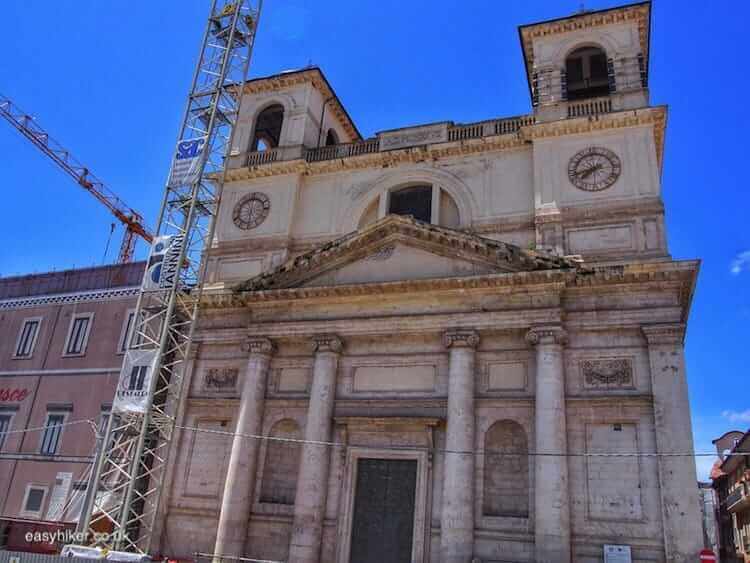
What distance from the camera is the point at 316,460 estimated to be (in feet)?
65.7

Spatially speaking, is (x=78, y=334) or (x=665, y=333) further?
(x=78, y=334)

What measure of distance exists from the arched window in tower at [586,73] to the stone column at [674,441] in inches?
398

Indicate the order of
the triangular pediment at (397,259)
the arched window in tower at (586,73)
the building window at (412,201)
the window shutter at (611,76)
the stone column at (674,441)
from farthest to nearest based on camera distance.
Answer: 1. the building window at (412,201)
2. the arched window in tower at (586,73)
3. the window shutter at (611,76)
4. the triangular pediment at (397,259)
5. the stone column at (674,441)

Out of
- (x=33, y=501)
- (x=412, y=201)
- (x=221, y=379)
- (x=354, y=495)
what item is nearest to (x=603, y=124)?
(x=412, y=201)

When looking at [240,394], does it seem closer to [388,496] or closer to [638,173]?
[388,496]

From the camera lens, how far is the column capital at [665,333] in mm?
17969

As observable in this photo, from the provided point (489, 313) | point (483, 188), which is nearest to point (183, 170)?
point (483, 188)

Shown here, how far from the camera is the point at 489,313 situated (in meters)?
19.8

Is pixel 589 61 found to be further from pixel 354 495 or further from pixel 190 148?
pixel 354 495

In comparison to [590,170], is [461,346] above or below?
below

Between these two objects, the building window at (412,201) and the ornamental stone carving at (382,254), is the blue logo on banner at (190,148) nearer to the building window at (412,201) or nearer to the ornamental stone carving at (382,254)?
the building window at (412,201)

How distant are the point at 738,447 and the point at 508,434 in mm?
26106

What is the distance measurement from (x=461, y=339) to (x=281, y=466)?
7.19m

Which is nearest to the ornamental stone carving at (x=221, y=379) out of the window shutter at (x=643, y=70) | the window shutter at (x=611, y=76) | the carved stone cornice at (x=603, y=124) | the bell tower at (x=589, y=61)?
the carved stone cornice at (x=603, y=124)
